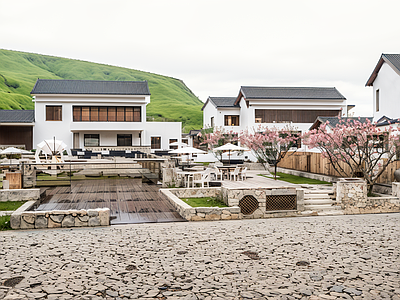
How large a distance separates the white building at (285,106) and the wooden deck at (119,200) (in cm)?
2535

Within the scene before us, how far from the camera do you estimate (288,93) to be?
136 feet

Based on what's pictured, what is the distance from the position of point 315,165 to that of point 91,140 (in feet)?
83.4

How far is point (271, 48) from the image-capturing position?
38.4 metres

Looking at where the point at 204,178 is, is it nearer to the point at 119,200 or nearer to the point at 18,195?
the point at 119,200

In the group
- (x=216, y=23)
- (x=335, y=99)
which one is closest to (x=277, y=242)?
Result: (x=216, y=23)

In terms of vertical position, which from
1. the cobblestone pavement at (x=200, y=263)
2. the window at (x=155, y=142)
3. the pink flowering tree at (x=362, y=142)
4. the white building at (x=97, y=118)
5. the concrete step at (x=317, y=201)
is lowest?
the cobblestone pavement at (x=200, y=263)

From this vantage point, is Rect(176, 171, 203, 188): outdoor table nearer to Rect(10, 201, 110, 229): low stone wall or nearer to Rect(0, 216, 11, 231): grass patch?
Rect(10, 201, 110, 229): low stone wall

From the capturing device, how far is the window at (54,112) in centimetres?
3719

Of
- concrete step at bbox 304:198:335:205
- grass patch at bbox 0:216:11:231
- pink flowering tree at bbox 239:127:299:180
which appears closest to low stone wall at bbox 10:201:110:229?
grass patch at bbox 0:216:11:231

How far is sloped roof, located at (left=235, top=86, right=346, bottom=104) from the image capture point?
131ft

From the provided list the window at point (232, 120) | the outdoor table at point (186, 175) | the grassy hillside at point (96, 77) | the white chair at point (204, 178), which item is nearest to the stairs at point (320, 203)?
the white chair at point (204, 178)

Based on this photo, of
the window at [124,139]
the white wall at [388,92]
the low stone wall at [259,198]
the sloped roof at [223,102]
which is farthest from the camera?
the sloped roof at [223,102]

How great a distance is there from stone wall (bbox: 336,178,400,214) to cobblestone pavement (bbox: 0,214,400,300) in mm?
3055

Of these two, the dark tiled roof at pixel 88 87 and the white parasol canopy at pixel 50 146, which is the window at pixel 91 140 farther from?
the white parasol canopy at pixel 50 146
